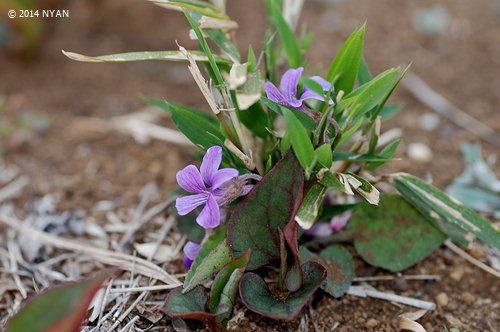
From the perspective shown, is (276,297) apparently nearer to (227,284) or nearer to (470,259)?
(227,284)

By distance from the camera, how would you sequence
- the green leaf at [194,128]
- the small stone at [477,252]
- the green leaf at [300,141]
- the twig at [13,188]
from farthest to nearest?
the twig at [13,188] < the small stone at [477,252] < the green leaf at [194,128] < the green leaf at [300,141]

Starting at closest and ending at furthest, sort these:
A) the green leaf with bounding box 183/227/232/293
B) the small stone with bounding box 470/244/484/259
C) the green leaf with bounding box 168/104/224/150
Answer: the green leaf with bounding box 183/227/232/293
the green leaf with bounding box 168/104/224/150
the small stone with bounding box 470/244/484/259

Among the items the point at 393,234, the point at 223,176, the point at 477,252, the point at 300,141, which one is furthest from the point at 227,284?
the point at 477,252

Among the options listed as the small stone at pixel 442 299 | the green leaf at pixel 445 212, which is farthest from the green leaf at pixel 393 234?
the small stone at pixel 442 299

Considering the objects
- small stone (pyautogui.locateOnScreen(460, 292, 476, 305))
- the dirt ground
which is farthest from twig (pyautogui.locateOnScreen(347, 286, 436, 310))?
small stone (pyautogui.locateOnScreen(460, 292, 476, 305))

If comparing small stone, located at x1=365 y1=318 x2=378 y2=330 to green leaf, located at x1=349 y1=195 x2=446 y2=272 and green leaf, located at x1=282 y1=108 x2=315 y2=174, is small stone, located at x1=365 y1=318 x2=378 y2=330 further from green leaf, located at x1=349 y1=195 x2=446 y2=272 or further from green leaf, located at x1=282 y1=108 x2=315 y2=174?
green leaf, located at x1=282 y1=108 x2=315 y2=174

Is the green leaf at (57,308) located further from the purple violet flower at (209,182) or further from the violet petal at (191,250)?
the violet petal at (191,250)
